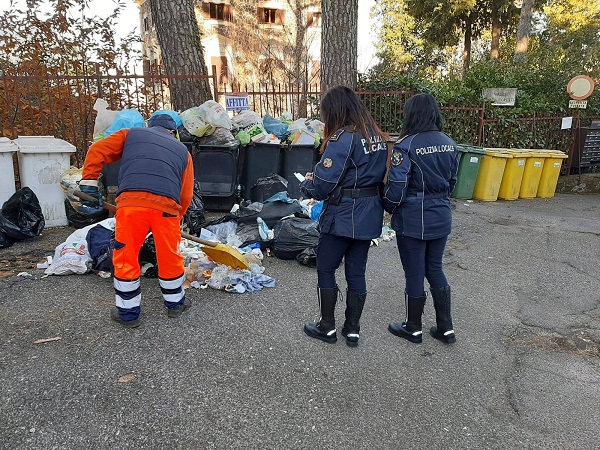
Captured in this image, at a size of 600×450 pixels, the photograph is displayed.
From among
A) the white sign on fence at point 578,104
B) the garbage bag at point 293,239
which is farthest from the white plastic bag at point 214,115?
the white sign on fence at point 578,104

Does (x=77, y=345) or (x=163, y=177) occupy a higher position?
(x=163, y=177)

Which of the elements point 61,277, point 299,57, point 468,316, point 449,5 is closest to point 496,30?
point 449,5

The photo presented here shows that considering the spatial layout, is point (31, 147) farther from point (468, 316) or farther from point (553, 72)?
point (553, 72)

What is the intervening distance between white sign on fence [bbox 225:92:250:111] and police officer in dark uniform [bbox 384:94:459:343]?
486 cm

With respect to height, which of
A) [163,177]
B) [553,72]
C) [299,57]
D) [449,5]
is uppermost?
[449,5]

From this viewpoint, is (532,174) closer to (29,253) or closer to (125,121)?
(125,121)

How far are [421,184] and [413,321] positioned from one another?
39.5 inches

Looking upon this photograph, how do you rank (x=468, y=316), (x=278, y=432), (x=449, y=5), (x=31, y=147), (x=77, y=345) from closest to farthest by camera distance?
(x=278, y=432) → (x=77, y=345) → (x=468, y=316) → (x=31, y=147) → (x=449, y=5)

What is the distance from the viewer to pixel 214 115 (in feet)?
21.2

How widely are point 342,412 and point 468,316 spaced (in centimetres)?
179

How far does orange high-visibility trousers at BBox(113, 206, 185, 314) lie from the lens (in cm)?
318

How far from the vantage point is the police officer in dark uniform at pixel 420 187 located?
3057 mm

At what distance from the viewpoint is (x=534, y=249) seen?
589cm

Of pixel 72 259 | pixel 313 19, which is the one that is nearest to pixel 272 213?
pixel 72 259
